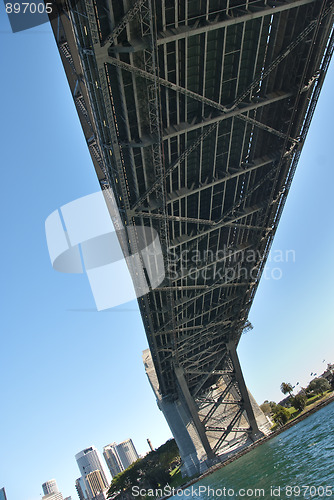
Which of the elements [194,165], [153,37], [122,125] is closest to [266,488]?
[194,165]

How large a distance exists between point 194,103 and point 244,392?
38.6m

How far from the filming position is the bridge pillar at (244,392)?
46.2m

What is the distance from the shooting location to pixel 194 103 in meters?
19.8

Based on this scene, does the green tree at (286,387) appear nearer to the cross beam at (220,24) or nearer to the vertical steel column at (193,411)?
the vertical steel column at (193,411)

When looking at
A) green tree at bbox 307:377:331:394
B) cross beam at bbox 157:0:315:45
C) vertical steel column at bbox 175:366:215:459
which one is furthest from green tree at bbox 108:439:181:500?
cross beam at bbox 157:0:315:45

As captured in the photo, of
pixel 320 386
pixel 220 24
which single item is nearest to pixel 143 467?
pixel 320 386

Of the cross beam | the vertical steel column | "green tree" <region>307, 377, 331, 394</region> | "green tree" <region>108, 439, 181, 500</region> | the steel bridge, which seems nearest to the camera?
the steel bridge

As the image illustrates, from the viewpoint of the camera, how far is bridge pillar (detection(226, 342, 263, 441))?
152ft

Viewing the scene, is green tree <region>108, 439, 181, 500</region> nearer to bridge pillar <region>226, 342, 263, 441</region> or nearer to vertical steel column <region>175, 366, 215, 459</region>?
bridge pillar <region>226, 342, 263, 441</region>

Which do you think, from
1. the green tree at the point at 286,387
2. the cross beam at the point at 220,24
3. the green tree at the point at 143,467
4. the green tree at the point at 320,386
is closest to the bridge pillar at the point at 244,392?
the green tree at the point at 320,386

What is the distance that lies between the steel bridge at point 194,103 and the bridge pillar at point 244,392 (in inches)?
823

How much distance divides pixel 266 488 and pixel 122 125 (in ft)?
68.8

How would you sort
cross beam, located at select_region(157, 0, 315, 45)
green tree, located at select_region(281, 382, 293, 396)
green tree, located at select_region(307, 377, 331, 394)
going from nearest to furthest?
cross beam, located at select_region(157, 0, 315, 45)
green tree, located at select_region(307, 377, 331, 394)
green tree, located at select_region(281, 382, 293, 396)

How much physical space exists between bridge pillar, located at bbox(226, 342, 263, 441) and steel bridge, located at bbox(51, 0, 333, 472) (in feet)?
68.6
